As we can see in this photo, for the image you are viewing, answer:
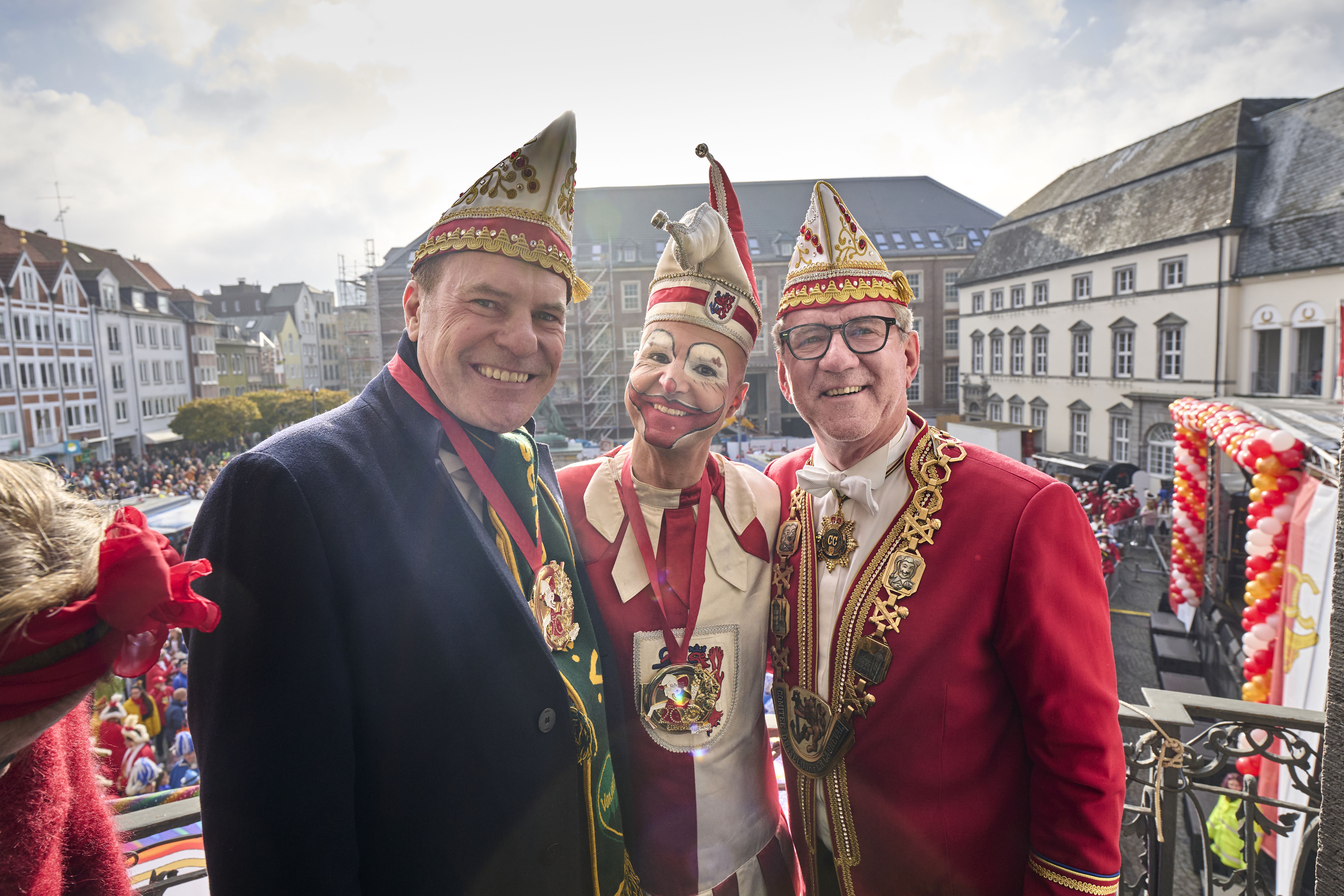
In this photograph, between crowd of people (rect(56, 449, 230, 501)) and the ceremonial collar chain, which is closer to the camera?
the ceremonial collar chain

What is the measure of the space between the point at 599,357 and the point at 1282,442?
112ft

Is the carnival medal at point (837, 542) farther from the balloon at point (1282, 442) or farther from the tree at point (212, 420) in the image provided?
the tree at point (212, 420)

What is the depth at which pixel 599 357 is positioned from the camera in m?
38.3

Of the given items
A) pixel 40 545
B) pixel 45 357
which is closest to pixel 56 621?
pixel 40 545

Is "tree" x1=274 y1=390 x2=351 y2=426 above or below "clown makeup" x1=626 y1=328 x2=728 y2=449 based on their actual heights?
below

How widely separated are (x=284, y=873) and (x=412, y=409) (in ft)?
3.67

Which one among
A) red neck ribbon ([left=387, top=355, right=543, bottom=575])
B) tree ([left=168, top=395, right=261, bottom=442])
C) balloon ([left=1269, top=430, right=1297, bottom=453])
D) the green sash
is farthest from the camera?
tree ([left=168, top=395, right=261, bottom=442])

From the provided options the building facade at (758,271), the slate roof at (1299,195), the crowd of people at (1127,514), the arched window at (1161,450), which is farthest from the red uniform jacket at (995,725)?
the building facade at (758,271)

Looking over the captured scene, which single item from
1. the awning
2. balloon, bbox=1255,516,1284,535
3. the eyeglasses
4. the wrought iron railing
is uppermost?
the eyeglasses

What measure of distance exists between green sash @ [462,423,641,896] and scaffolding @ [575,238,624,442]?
3424 cm

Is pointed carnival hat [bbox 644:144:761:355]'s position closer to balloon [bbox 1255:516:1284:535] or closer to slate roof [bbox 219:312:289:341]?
balloon [bbox 1255:516:1284:535]

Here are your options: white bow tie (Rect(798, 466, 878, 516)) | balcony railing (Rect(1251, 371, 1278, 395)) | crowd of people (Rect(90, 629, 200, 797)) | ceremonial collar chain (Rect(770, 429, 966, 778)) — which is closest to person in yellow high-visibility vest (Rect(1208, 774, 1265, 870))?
ceremonial collar chain (Rect(770, 429, 966, 778))

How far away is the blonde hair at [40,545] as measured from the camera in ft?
3.53

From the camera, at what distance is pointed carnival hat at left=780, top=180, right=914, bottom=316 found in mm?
2486
